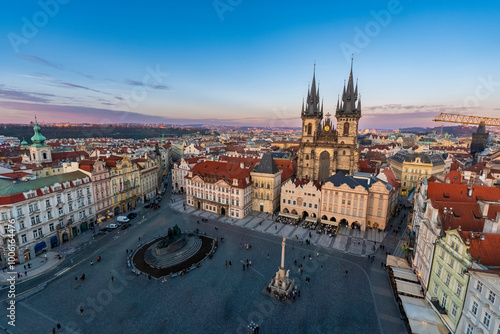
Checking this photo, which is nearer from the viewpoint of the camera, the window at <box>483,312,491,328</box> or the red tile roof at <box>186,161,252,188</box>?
the window at <box>483,312,491,328</box>

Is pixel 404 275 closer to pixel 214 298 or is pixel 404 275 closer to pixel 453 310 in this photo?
pixel 453 310

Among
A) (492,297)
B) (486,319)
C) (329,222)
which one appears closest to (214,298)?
(486,319)

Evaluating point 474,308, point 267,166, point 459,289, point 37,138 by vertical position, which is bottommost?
point 474,308

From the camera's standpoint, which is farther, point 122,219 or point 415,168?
point 415,168

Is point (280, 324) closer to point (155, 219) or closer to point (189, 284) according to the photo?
point (189, 284)

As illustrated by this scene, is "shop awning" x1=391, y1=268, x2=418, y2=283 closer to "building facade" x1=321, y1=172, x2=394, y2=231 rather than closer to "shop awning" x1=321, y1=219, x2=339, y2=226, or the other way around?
"building facade" x1=321, y1=172, x2=394, y2=231

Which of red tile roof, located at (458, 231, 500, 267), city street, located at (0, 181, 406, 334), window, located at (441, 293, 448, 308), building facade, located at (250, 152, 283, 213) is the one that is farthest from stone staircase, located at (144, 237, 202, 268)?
red tile roof, located at (458, 231, 500, 267)
